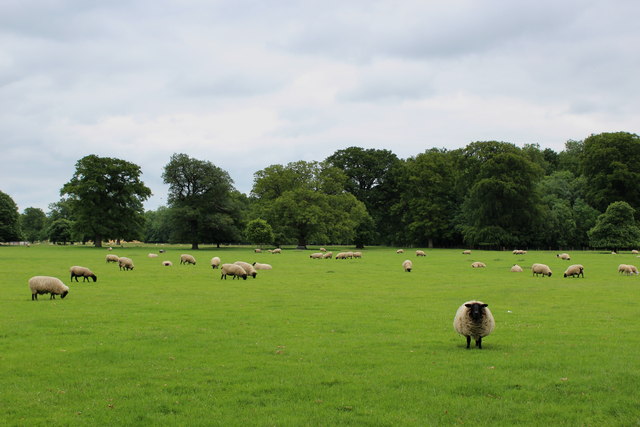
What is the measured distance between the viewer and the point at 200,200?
101 metres

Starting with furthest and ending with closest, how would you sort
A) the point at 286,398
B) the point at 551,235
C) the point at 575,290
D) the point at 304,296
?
the point at 551,235 < the point at 575,290 < the point at 304,296 < the point at 286,398

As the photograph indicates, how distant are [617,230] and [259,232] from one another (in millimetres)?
59146

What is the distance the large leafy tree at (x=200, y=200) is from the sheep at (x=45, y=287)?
73.9 metres

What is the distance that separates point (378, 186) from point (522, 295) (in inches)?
3720

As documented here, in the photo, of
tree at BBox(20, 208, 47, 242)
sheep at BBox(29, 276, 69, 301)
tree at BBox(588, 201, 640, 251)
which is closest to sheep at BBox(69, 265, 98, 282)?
sheep at BBox(29, 276, 69, 301)

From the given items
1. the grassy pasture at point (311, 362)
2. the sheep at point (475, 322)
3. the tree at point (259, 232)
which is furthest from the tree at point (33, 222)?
the sheep at point (475, 322)

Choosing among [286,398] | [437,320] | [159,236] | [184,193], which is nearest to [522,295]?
[437,320]

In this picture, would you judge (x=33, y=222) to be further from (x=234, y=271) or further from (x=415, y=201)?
(x=234, y=271)

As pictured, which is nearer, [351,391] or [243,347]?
[351,391]

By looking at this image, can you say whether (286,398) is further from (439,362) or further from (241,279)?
(241,279)

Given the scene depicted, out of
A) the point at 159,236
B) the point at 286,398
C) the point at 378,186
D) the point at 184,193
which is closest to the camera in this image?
the point at 286,398

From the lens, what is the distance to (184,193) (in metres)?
103

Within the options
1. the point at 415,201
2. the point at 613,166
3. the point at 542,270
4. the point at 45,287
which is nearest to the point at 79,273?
the point at 45,287

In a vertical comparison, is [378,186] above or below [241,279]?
above
